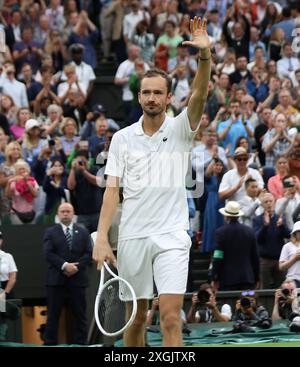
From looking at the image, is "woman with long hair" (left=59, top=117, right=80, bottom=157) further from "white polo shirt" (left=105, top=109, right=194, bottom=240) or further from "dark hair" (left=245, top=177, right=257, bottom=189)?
"white polo shirt" (left=105, top=109, right=194, bottom=240)

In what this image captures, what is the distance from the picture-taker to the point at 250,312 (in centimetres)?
1493

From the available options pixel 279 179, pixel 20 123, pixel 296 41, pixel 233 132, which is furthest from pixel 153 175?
pixel 296 41

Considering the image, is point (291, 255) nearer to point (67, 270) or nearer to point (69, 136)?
point (67, 270)

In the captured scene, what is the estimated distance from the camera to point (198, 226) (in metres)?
18.7

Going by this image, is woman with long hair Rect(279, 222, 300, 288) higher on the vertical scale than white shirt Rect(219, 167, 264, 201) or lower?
lower

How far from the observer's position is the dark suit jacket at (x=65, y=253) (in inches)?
659

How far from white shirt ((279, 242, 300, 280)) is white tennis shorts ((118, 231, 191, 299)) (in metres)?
6.60

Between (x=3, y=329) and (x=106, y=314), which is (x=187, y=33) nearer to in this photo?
(x=3, y=329)

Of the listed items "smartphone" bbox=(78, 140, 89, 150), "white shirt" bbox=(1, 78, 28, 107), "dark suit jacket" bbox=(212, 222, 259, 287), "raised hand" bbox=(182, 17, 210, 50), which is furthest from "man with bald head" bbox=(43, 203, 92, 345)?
"raised hand" bbox=(182, 17, 210, 50)

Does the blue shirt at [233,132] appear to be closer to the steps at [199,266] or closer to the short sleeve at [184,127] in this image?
the steps at [199,266]

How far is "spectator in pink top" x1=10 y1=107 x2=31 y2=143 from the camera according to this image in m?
20.4

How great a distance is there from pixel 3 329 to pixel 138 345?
5358 mm

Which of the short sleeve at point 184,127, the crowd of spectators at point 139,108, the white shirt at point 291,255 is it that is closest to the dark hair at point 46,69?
the crowd of spectators at point 139,108

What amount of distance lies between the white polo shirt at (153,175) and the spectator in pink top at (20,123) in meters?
10.5
